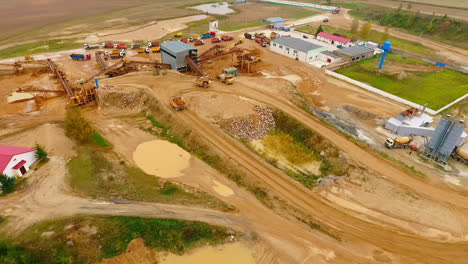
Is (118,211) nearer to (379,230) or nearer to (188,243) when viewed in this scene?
(188,243)

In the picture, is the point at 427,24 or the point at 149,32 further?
the point at 427,24

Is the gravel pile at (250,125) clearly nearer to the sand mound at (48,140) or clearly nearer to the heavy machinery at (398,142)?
the heavy machinery at (398,142)

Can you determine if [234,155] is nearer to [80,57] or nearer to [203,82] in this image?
[203,82]

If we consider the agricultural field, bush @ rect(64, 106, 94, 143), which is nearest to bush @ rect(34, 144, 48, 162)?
bush @ rect(64, 106, 94, 143)

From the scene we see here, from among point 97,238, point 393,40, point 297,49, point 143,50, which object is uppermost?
point 297,49

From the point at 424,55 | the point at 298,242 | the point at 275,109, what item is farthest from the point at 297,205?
the point at 424,55

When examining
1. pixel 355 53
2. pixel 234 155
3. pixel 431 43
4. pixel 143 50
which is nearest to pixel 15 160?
pixel 234 155

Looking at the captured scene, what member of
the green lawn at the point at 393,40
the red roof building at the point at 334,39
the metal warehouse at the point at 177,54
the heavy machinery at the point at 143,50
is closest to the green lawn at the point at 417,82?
the red roof building at the point at 334,39
